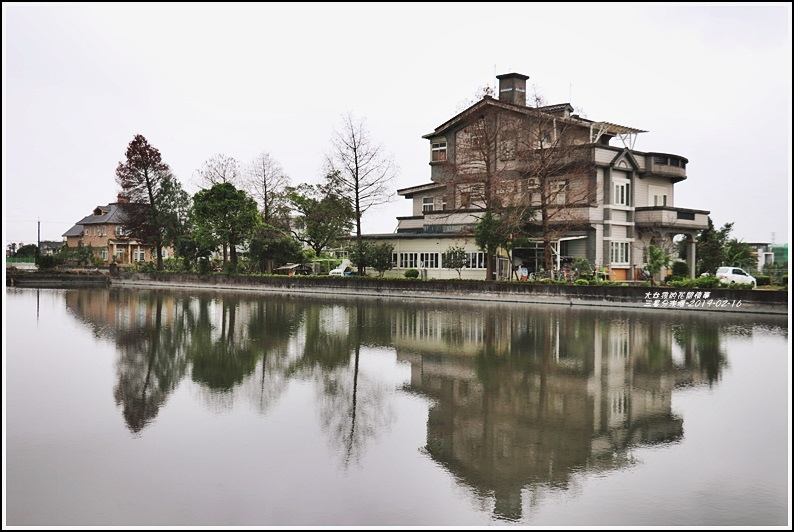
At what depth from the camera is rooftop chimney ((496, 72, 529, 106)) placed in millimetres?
41781

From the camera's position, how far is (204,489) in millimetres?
6539

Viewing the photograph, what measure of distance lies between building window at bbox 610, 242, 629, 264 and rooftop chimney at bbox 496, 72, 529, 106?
11.0 meters

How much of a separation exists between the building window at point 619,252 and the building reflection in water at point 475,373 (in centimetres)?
1123

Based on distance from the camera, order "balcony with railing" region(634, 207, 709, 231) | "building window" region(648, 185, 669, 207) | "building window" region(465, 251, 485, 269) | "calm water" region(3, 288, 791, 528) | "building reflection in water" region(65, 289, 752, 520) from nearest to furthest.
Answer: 1. "calm water" region(3, 288, 791, 528)
2. "building reflection in water" region(65, 289, 752, 520)
3. "balcony with railing" region(634, 207, 709, 231)
4. "building window" region(648, 185, 669, 207)
5. "building window" region(465, 251, 485, 269)

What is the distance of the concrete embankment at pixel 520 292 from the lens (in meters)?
25.5

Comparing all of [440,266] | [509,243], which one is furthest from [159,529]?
[440,266]

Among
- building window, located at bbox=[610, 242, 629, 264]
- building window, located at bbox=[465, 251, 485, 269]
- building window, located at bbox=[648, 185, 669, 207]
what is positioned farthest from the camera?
building window, located at bbox=[465, 251, 485, 269]

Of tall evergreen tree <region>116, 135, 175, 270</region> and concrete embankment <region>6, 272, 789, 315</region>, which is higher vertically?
tall evergreen tree <region>116, 135, 175, 270</region>

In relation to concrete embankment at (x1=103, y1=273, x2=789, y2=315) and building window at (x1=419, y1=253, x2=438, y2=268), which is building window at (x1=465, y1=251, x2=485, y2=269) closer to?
building window at (x1=419, y1=253, x2=438, y2=268)

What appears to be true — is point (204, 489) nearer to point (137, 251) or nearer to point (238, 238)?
point (238, 238)

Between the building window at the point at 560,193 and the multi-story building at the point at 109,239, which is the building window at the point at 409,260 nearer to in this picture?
the building window at the point at 560,193

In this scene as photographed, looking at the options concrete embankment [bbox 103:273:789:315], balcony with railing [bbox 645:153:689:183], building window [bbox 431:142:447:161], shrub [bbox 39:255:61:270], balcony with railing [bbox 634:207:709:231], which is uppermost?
building window [bbox 431:142:447:161]

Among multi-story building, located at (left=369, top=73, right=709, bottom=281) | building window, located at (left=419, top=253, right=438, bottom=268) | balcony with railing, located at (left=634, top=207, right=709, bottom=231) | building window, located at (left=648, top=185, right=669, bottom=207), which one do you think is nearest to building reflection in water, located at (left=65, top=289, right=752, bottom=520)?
multi-story building, located at (left=369, top=73, right=709, bottom=281)

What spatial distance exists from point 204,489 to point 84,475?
1.39 metres
